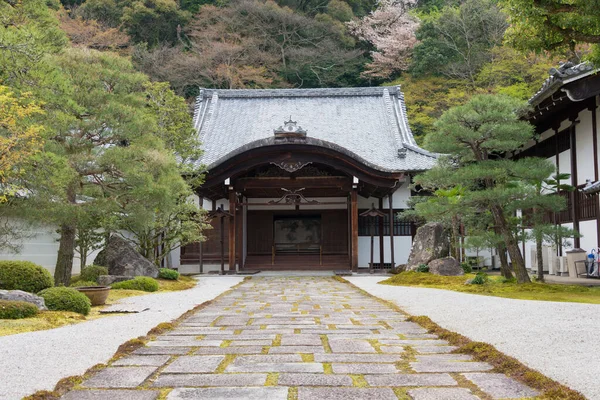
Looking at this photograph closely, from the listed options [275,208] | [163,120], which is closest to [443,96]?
[275,208]

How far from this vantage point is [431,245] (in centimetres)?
1332

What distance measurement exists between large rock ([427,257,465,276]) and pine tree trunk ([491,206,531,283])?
2.96 m

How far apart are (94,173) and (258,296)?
3.92 meters

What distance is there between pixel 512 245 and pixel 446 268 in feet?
10.4

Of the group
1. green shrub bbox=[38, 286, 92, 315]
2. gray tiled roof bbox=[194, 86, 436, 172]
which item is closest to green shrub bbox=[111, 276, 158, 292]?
green shrub bbox=[38, 286, 92, 315]

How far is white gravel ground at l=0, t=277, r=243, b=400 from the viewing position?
3461 mm

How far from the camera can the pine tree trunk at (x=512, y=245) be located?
959 cm

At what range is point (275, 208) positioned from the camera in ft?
65.0

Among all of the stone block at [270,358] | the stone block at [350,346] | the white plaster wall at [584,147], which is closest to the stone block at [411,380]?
the stone block at [270,358]

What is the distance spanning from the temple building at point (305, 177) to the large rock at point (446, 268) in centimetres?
357

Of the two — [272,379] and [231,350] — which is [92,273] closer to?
[231,350]

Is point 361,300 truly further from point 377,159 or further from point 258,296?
point 377,159

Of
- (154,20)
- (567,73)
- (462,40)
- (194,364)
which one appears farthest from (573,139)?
(154,20)

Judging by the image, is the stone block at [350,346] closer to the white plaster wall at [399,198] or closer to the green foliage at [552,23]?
the green foliage at [552,23]
